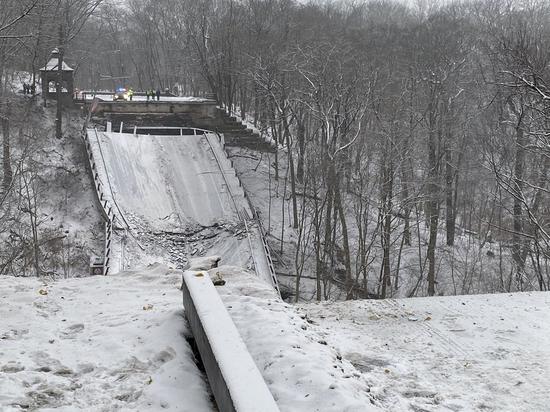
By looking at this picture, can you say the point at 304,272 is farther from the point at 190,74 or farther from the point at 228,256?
the point at 190,74

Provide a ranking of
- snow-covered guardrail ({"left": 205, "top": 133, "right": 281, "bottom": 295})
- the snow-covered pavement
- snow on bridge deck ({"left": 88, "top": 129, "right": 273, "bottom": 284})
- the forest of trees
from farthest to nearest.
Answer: snow on bridge deck ({"left": 88, "top": 129, "right": 273, "bottom": 284})
the forest of trees
snow-covered guardrail ({"left": 205, "top": 133, "right": 281, "bottom": 295})
the snow-covered pavement

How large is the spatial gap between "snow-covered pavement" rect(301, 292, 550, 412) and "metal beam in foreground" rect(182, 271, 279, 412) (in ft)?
5.45

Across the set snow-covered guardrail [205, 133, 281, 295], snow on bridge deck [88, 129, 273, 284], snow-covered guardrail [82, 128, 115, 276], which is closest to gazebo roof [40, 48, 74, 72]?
snow-covered guardrail [82, 128, 115, 276]

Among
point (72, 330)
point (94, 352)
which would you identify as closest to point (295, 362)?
point (94, 352)

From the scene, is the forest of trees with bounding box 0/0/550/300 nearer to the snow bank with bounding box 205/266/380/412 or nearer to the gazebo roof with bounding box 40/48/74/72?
the gazebo roof with bounding box 40/48/74/72

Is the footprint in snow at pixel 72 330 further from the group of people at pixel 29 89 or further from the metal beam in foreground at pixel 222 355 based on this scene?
the group of people at pixel 29 89

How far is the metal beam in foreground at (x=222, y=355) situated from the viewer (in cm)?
448

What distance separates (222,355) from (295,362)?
777 mm

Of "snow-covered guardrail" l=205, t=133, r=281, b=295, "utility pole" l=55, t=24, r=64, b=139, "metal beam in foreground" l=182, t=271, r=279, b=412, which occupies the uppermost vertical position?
"utility pole" l=55, t=24, r=64, b=139

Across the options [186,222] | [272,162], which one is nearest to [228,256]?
[186,222]

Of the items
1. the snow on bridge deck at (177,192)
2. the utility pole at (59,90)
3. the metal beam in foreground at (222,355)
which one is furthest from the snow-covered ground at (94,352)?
the utility pole at (59,90)

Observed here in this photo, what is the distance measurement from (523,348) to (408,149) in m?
16.4

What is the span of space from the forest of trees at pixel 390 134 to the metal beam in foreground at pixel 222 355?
8611mm

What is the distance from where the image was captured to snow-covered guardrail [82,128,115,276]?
2056 cm
